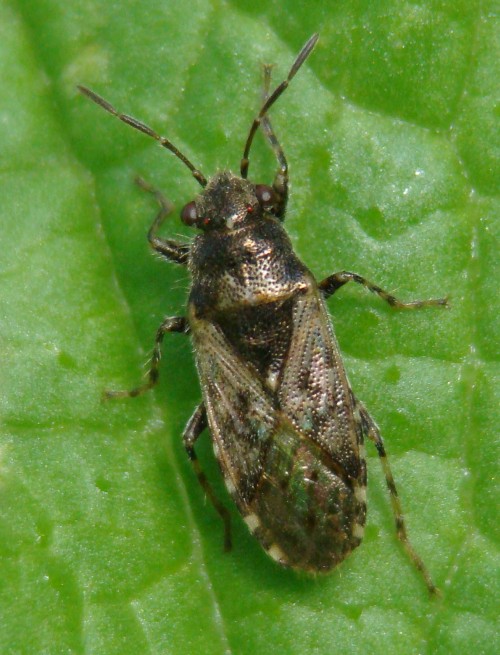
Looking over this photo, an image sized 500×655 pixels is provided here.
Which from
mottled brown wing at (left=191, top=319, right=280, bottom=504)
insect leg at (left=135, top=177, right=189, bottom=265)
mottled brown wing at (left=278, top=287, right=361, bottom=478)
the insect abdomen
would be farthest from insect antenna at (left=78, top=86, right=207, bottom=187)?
the insect abdomen

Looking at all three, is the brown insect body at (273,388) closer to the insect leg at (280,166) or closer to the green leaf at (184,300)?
the insect leg at (280,166)

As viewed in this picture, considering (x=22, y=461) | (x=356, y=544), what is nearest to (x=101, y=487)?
(x=22, y=461)

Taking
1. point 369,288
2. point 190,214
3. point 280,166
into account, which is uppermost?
point 280,166

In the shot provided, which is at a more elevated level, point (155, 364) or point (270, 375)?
point (270, 375)

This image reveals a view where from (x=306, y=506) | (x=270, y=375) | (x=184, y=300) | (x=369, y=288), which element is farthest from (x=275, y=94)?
(x=306, y=506)

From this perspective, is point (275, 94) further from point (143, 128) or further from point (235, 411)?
point (235, 411)

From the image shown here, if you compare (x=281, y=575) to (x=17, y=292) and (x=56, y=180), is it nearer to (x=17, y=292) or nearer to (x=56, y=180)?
(x=17, y=292)

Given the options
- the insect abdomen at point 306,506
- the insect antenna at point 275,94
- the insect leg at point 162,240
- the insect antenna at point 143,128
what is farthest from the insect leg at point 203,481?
the insect antenna at point 275,94
